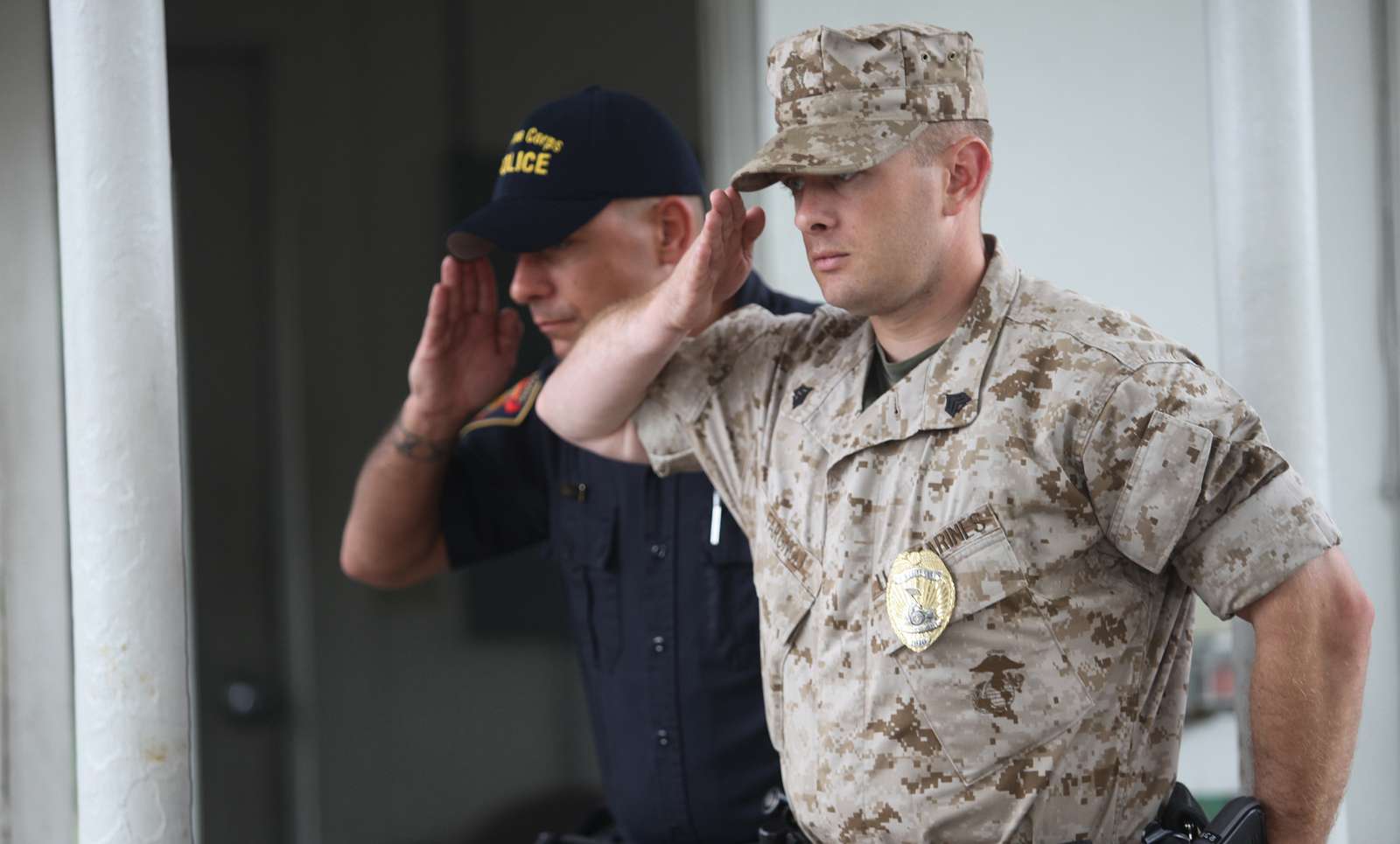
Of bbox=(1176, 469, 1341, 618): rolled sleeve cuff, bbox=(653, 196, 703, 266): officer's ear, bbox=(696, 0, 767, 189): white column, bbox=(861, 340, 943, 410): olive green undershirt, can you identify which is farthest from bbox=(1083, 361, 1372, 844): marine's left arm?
bbox=(696, 0, 767, 189): white column

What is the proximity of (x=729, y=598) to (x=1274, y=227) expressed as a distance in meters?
0.92

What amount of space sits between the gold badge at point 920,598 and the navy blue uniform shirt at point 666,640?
1.62 feet

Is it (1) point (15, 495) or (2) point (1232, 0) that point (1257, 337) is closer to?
(2) point (1232, 0)

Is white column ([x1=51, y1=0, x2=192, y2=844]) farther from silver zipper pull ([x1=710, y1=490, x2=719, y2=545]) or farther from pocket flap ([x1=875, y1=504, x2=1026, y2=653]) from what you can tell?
pocket flap ([x1=875, y1=504, x2=1026, y2=653])

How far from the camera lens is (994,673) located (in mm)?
1478

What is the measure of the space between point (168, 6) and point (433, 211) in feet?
2.68

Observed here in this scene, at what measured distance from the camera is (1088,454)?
144cm

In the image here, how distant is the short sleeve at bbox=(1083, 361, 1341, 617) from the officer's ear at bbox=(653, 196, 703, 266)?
86cm

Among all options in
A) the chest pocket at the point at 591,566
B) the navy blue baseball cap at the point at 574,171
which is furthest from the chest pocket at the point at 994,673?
the navy blue baseball cap at the point at 574,171

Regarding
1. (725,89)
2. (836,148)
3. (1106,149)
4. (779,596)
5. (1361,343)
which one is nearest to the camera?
(836,148)

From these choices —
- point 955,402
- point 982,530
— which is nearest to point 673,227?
point 955,402

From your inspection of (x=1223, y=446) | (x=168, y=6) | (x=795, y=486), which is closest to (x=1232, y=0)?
(x=1223, y=446)

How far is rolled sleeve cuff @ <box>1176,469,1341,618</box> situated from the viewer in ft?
4.62

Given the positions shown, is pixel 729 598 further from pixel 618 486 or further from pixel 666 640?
pixel 618 486
